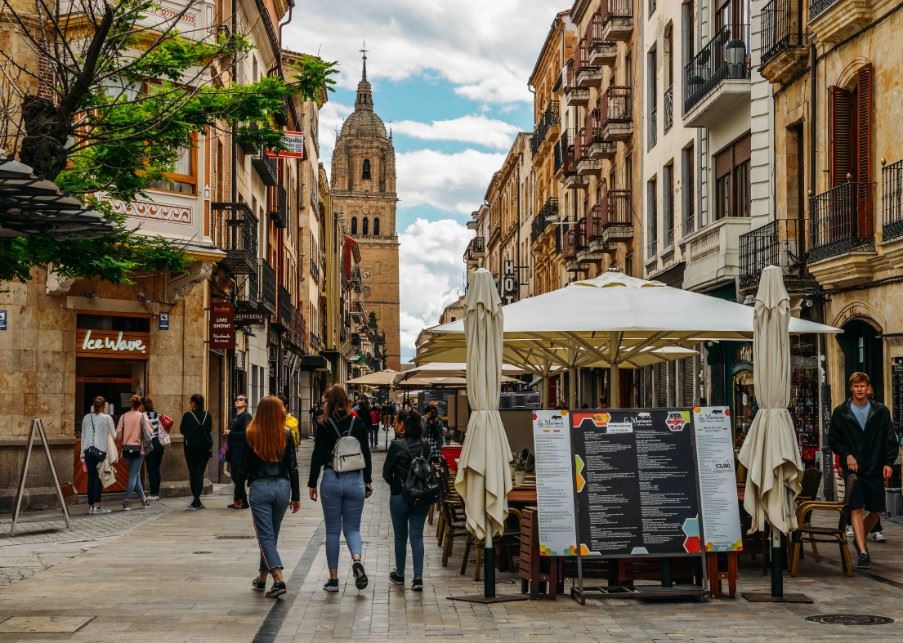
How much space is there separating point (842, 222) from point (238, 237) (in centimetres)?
1287

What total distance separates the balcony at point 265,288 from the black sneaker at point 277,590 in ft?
65.2

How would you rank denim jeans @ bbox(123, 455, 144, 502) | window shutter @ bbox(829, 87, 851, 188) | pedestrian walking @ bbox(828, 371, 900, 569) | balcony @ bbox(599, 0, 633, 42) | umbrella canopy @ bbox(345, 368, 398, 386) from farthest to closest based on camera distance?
umbrella canopy @ bbox(345, 368, 398, 386)
balcony @ bbox(599, 0, 633, 42)
window shutter @ bbox(829, 87, 851, 188)
denim jeans @ bbox(123, 455, 144, 502)
pedestrian walking @ bbox(828, 371, 900, 569)

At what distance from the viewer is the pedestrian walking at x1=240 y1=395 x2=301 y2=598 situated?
11.0 m

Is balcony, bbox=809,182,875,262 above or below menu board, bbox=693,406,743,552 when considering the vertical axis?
above

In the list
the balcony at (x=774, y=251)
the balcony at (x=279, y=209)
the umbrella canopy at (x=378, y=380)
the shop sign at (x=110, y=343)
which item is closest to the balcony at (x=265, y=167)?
the balcony at (x=279, y=209)

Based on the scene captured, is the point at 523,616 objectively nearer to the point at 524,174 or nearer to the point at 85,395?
the point at 85,395

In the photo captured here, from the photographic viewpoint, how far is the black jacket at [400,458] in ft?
36.8

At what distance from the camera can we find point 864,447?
1305 cm

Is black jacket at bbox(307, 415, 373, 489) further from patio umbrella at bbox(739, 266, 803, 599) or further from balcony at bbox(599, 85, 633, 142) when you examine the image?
balcony at bbox(599, 85, 633, 142)

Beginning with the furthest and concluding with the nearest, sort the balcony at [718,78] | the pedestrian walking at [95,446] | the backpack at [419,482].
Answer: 1. the balcony at [718,78]
2. the pedestrian walking at [95,446]
3. the backpack at [419,482]

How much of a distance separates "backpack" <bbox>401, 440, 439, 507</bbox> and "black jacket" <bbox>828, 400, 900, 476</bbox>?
4488 millimetres

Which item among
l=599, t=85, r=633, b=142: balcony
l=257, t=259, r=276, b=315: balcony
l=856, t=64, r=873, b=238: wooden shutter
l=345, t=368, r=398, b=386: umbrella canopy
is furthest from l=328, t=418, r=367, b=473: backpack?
l=345, t=368, r=398, b=386: umbrella canopy

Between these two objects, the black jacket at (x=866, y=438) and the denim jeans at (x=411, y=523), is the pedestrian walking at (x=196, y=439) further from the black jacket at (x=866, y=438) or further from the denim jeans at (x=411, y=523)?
the black jacket at (x=866, y=438)

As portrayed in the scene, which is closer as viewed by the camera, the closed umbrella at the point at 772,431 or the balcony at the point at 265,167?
the closed umbrella at the point at 772,431
